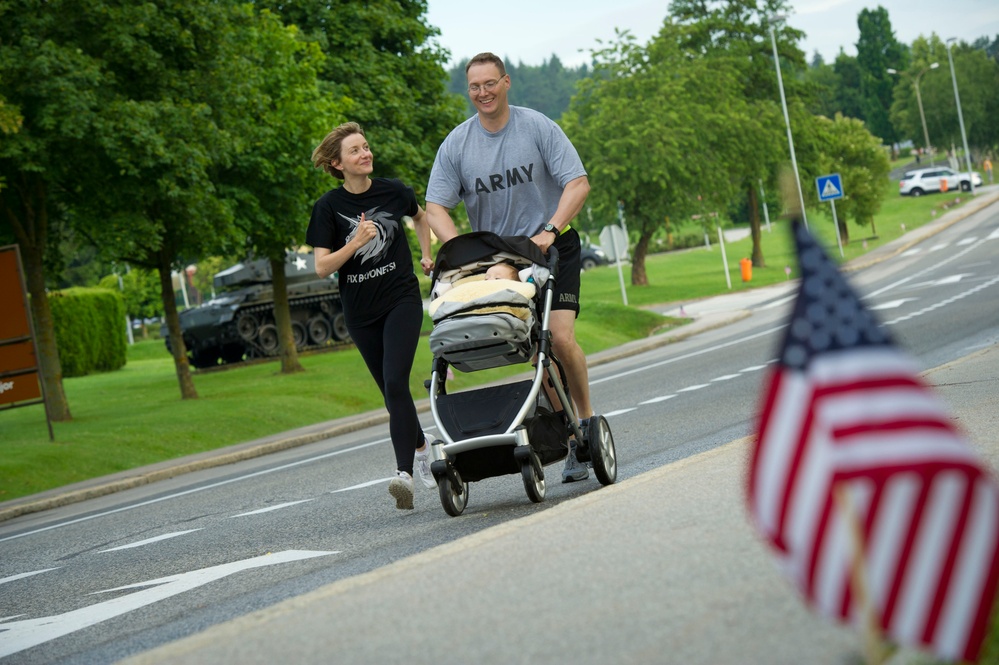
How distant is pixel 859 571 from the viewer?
284 cm

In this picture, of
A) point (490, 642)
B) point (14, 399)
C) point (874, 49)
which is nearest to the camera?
point (490, 642)

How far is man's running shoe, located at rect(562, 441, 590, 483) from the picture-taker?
25.8 ft

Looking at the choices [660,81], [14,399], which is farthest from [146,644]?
[660,81]

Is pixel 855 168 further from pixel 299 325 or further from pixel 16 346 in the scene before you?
pixel 16 346

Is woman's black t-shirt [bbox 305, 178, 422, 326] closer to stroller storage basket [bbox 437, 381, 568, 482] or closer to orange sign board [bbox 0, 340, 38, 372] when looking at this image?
stroller storage basket [bbox 437, 381, 568, 482]

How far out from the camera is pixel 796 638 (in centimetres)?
338

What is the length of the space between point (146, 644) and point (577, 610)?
2.34m

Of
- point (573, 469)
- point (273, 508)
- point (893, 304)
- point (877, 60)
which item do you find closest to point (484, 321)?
point (573, 469)

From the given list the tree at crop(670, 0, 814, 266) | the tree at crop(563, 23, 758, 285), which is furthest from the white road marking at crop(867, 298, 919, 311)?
the tree at crop(670, 0, 814, 266)

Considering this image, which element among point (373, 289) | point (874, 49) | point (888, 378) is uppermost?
point (874, 49)

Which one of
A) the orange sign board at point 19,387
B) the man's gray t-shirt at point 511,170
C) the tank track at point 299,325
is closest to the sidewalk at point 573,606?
the man's gray t-shirt at point 511,170

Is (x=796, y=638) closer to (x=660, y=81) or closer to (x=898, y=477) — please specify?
(x=898, y=477)

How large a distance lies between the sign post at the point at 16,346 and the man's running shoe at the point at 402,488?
1150cm

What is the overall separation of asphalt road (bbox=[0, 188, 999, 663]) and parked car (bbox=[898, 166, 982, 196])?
8512 centimetres
